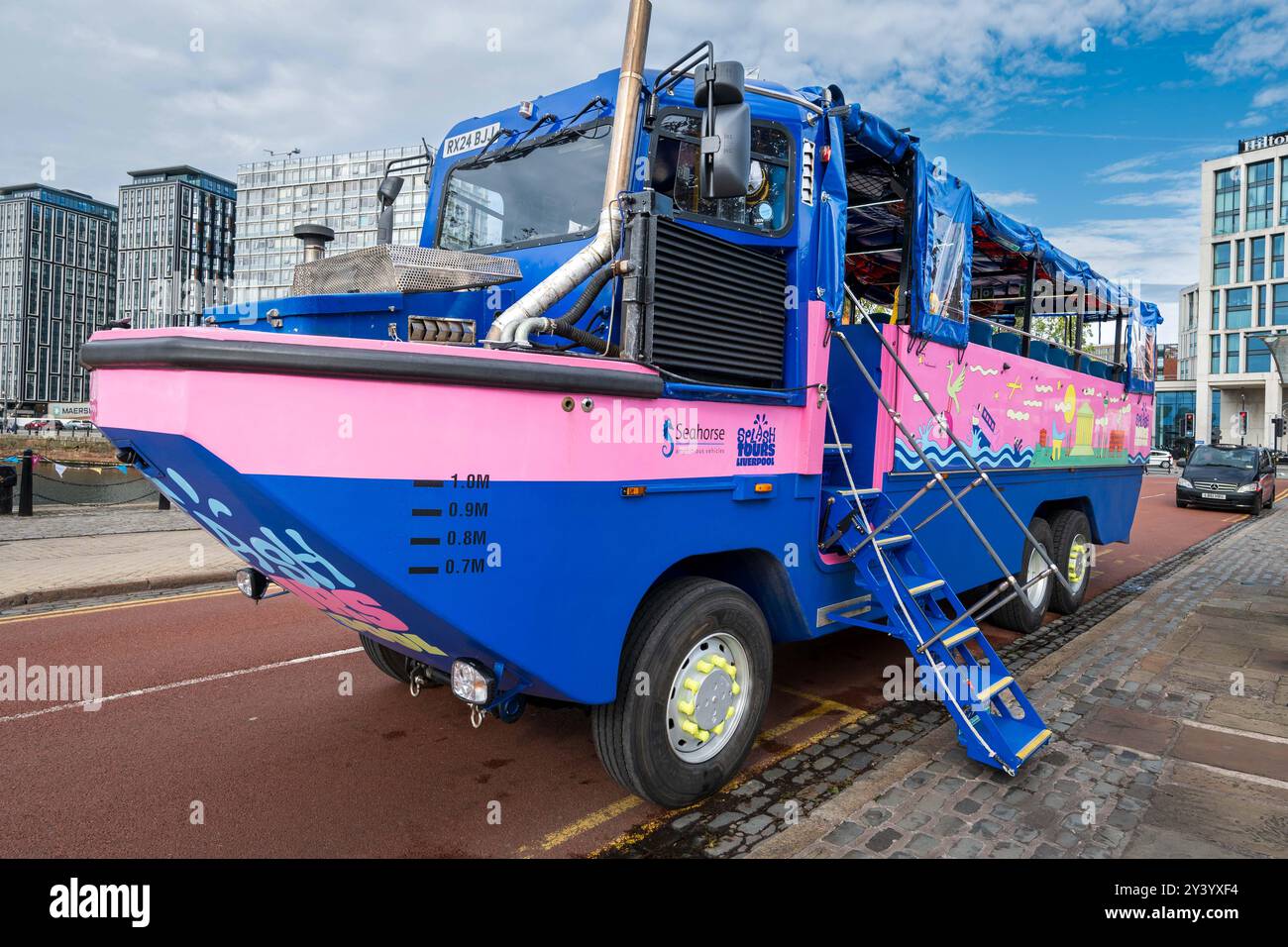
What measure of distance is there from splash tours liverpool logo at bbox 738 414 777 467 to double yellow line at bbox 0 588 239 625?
22.1 feet

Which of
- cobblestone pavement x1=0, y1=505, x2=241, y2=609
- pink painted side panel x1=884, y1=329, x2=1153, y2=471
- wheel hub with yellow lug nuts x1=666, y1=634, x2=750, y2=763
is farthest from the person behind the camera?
cobblestone pavement x1=0, y1=505, x2=241, y2=609

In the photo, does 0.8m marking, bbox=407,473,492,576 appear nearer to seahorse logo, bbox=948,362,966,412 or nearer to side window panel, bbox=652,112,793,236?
side window panel, bbox=652,112,793,236

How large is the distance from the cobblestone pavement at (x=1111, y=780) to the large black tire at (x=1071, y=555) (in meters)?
1.10

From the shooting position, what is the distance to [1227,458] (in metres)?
22.5

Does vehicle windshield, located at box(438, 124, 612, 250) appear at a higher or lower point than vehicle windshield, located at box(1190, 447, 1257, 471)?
higher

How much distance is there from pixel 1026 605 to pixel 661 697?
511cm

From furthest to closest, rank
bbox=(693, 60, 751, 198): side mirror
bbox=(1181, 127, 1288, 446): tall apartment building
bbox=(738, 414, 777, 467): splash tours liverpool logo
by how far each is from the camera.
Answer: bbox=(1181, 127, 1288, 446): tall apartment building, bbox=(738, 414, 777, 467): splash tours liverpool logo, bbox=(693, 60, 751, 198): side mirror

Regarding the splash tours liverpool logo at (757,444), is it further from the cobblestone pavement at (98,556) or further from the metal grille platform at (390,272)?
the cobblestone pavement at (98,556)

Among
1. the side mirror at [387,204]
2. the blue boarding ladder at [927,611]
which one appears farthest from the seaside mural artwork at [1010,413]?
the side mirror at [387,204]

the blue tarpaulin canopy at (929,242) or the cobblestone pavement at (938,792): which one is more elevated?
the blue tarpaulin canopy at (929,242)

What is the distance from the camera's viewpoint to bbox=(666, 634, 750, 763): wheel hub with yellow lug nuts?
3684 millimetres

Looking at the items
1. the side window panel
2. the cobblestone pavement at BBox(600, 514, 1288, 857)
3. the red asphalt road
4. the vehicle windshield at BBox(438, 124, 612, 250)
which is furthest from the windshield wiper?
the cobblestone pavement at BBox(600, 514, 1288, 857)

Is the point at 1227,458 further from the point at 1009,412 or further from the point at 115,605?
the point at 115,605

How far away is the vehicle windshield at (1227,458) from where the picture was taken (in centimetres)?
2203
